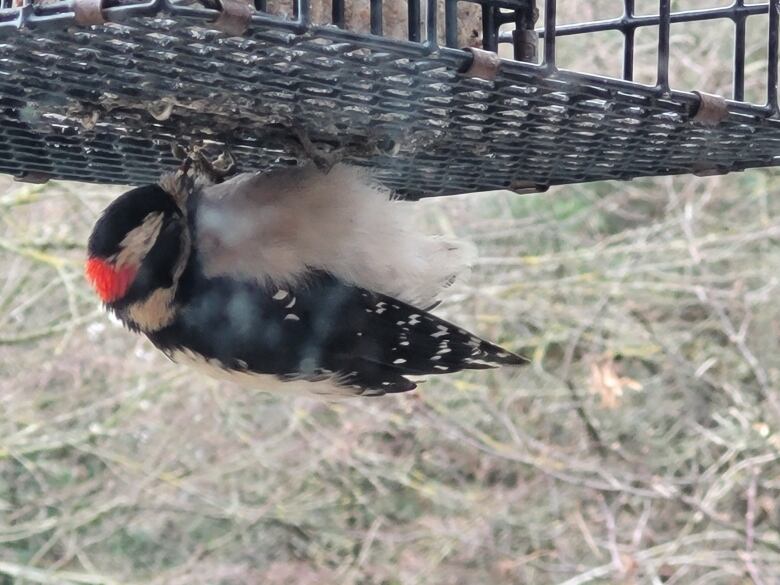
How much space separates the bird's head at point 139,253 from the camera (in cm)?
160

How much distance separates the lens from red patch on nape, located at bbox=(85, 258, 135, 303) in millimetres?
1636

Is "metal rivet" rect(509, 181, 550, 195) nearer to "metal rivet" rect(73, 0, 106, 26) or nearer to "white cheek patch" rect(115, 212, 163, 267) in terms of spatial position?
"white cheek patch" rect(115, 212, 163, 267)

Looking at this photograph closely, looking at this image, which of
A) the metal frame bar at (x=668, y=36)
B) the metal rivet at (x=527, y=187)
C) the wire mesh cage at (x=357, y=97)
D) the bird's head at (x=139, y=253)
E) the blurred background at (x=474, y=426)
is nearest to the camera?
the wire mesh cage at (x=357, y=97)

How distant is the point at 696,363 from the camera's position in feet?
16.3

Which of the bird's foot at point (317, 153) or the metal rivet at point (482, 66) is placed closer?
the metal rivet at point (482, 66)

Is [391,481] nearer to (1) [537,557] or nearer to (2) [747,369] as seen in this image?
(1) [537,557]

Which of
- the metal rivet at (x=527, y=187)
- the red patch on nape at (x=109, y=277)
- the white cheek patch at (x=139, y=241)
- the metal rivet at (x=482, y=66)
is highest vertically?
the metal rivet at (x=482, y=66)

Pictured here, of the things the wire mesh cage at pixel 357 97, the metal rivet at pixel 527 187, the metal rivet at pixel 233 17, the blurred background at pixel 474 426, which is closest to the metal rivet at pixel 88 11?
the wire mesh cage at pixel 357 97

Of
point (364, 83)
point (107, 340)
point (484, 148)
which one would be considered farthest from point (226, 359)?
point (107, 340)

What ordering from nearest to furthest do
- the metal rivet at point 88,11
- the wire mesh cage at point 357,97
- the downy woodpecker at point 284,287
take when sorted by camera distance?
the metal rivet at point 88,11 → the wire mesh cage at point 357,97 → the downy woodpecker at point 284,287

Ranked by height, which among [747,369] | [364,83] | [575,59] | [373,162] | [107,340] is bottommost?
[747,369]

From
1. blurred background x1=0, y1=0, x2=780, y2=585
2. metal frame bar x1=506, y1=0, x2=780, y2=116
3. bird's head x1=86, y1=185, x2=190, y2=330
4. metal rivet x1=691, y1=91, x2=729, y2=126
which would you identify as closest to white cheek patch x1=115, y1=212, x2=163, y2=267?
bird's head x1=86, y1=185, x2=190, y2=330

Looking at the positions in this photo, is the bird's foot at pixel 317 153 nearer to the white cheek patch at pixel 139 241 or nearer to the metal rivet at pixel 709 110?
the white cheek patch at pixel 139 241

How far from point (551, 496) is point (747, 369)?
1.10m
